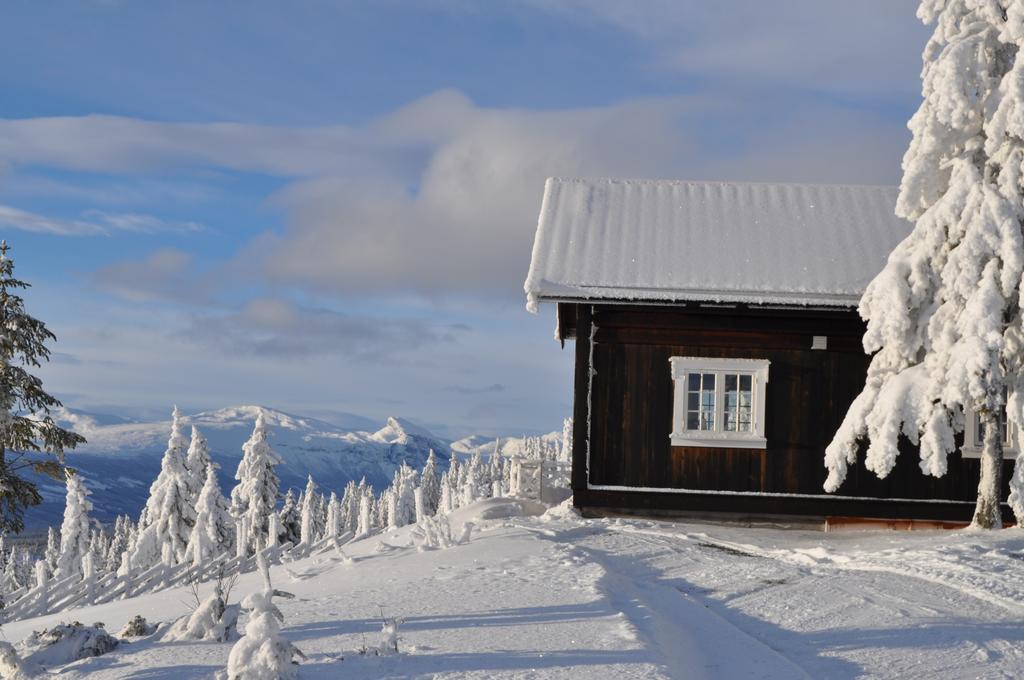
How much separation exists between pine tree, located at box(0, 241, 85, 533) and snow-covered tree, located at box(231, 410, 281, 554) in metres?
30.1

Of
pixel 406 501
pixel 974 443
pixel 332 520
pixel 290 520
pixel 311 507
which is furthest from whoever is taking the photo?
pixel 406 501

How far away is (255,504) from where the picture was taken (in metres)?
51.2

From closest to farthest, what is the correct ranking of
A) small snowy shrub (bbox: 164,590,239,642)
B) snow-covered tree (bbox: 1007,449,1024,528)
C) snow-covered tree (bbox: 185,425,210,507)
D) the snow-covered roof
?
small snowy shrub (bbox: 164,590,239,642) → snow-covered tree (bbox: 1007,449,1024,528) → the snow-covered roof → snow-covered tree (bbox: 185,425,210,507)

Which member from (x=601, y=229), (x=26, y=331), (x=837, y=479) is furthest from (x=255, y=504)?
(x=837, y=479)

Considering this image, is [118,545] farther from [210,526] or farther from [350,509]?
[210,526]

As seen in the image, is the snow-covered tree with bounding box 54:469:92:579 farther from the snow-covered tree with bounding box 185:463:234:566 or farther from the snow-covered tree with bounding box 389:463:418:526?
the snow-covered tree with bounding box 389:463:418:526

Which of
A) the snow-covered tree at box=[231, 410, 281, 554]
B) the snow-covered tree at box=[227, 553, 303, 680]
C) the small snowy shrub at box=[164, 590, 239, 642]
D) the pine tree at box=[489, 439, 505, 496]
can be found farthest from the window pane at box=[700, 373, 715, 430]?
the snow-covered tree at box=[231, 410, 281, 554]

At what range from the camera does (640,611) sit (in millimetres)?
9188

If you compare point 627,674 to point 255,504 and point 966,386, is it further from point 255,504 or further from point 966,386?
point 255,504

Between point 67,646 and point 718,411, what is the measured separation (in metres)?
12.3

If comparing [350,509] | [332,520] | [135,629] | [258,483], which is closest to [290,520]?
[258,483]

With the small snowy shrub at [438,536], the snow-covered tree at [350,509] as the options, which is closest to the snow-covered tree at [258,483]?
the small snowy shrub at [438,536]

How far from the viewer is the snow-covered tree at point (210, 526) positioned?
46531 millimetres

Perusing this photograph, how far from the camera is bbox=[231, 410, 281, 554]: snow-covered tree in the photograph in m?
50.6
